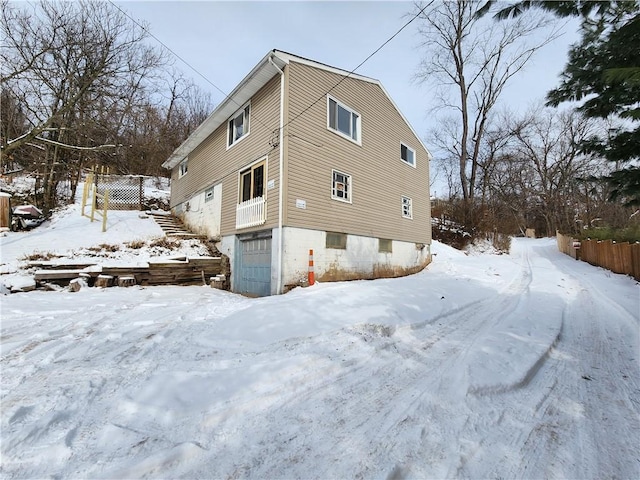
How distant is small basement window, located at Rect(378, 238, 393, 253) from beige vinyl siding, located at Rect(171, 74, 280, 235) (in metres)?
4.61

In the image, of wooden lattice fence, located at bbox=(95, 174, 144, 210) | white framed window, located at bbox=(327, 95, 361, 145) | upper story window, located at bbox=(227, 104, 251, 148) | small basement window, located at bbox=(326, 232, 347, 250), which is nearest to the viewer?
small basement window, located at bbox=(326, 232, 347, 250)

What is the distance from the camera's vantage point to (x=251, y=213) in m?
8.91

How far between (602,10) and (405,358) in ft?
23.6

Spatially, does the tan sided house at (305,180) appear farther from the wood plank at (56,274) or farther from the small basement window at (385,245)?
the wood plank at (56,274)

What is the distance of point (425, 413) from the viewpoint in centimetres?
221

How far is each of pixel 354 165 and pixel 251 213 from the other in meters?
3.98

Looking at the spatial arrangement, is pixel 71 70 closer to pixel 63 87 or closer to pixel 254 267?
pixel 63 87

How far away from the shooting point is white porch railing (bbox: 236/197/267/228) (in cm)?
845

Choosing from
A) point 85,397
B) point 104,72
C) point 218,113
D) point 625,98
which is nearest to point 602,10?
point 625,98

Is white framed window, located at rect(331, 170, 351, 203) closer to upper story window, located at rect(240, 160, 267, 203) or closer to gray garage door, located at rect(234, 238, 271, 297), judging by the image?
upper story window, located at rect(240, 160, 267, 203)

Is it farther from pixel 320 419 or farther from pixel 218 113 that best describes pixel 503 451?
pixel 218 113

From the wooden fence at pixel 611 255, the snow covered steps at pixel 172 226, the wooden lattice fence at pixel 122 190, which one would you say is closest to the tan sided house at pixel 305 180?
the snow covered steps at pixel 172 226

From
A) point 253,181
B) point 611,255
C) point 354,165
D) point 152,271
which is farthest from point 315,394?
point 611,255

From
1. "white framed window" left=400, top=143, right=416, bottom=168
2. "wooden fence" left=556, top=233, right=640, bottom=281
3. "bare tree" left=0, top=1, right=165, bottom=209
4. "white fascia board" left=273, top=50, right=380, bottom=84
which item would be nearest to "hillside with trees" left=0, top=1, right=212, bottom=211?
"bare tree" left=0, top=1, right=165, bottom=209
